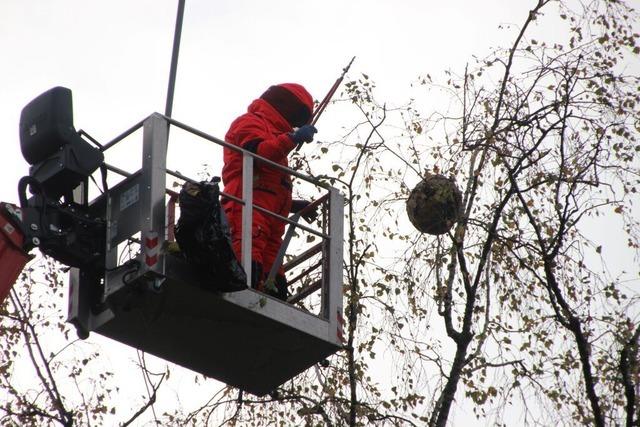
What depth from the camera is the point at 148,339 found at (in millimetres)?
11281

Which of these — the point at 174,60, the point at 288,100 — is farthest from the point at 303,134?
the point at 174,60

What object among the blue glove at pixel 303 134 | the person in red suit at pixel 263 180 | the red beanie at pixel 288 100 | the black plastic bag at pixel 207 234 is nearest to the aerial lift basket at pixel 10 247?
the black plastic bag at pixel 207 234

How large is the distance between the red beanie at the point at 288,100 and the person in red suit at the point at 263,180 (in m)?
0.17

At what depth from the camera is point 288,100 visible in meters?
12.5

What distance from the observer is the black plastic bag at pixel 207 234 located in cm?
1004

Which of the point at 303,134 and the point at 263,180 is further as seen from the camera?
the point at 303,134

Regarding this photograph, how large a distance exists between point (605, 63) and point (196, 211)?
224 inches

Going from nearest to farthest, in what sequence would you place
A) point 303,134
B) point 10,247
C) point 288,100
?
point 10,247 → point 303,134 → point 288,100

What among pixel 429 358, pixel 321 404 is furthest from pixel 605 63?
pixel 321 404

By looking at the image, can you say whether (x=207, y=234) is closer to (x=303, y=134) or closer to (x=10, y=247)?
(x=10, y=247)

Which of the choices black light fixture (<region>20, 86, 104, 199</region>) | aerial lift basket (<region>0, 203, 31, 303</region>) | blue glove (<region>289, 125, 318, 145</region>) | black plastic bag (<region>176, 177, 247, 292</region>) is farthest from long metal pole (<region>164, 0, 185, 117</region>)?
aerial lift basket (<region>0, 203, 31, 303</region>)

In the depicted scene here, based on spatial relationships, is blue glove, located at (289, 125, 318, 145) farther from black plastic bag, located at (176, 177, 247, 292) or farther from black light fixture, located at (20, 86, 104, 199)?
black light fixture, located at (20, 86, 104, 199)

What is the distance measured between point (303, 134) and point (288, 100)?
2.47ft

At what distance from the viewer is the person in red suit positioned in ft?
37.3
